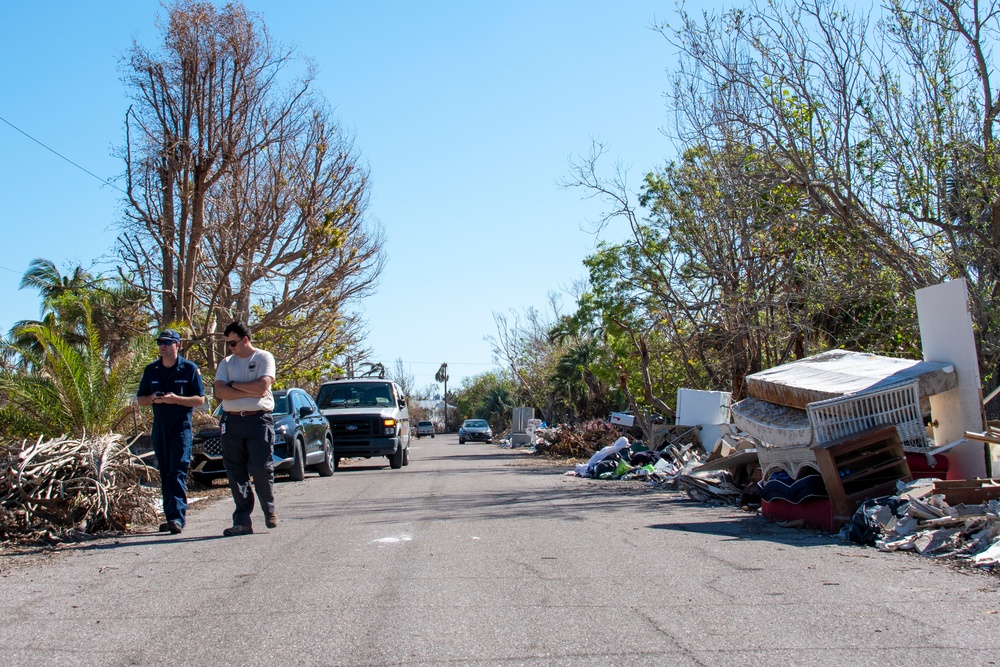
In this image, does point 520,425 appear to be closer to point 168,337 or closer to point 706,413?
point 706,413

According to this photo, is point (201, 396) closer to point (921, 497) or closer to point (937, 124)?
point (921, 497)

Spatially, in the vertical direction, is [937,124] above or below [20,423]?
above

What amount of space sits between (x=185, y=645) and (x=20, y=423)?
9324 millimetres

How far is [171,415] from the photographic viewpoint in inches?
340

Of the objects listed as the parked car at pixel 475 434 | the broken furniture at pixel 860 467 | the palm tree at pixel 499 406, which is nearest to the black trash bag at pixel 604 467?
the broken furniture at pixel 860 467

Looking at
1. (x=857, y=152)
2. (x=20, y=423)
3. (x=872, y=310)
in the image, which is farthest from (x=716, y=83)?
(x=20, y=423)

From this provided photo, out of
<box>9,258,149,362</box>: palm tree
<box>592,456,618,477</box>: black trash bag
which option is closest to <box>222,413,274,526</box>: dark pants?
<box>592,456,618,477</box>: black trash bag

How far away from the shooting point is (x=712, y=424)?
58.3ft

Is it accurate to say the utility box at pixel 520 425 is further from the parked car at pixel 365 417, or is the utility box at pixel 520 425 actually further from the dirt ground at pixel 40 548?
the dirt ground at pixel 40 548

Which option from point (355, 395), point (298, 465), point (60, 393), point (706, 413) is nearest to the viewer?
point (60, 393)

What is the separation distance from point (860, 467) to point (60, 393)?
10.1 meters

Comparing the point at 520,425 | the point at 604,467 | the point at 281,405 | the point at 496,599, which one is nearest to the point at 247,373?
the point at 496,599

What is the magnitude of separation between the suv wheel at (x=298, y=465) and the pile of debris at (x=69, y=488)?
6332 mm

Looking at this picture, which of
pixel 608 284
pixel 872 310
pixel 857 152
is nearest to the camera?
pixel 857 152
